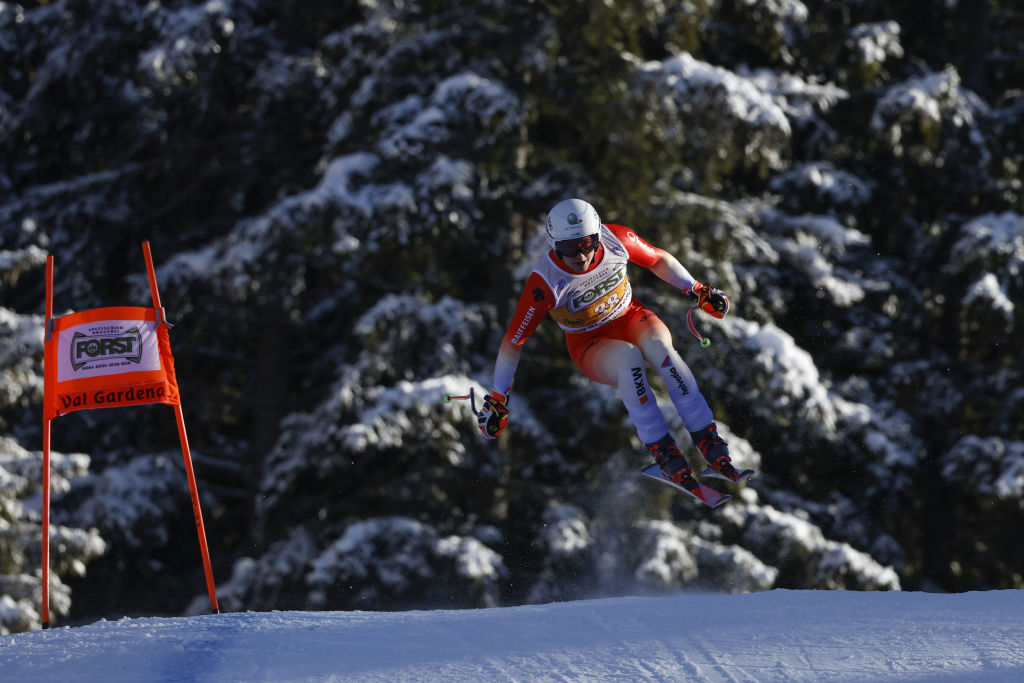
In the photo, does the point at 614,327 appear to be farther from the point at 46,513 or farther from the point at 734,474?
the point at 46,513

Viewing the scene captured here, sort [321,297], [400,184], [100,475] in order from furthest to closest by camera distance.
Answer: [321,297] → [100,475] → [400,184]

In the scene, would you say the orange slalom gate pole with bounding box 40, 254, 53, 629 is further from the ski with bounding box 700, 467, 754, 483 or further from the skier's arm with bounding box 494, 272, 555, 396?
the ski with bounding box 700, 467, 754, 483

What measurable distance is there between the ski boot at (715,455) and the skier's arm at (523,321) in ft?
4.09

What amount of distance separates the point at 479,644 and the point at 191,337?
861cm

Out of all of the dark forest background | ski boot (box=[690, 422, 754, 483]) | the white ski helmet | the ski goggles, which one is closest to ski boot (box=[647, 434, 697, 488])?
ski boot (box=[690, 422, 754, 483])

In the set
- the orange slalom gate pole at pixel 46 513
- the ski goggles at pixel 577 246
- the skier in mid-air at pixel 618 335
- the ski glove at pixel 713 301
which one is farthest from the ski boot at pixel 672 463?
the orange slalom gate pole at pixel 46 513

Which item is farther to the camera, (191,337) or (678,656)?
(191,337)

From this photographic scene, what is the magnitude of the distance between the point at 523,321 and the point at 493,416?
64cm

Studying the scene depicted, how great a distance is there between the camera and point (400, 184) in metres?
13.1

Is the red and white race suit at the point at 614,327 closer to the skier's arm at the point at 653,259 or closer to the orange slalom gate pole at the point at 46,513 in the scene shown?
the skier's arm at the point at 653,259

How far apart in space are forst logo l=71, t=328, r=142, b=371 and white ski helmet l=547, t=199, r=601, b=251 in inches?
121

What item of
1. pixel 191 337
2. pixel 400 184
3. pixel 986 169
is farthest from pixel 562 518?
pixel 986 169

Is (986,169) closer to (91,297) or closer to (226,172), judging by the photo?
(226,172)

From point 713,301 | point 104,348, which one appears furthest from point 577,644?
point 104,348
